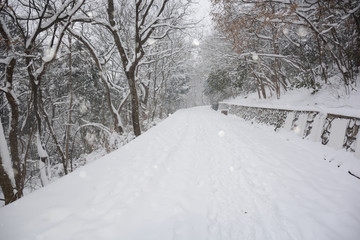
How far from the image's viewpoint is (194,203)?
7.92ft

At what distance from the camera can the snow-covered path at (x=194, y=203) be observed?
1.86 metres

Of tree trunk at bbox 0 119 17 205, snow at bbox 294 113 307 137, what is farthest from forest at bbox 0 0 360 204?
snow at bbox 294 113 307 137

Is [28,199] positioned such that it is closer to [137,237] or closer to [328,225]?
[137,237]

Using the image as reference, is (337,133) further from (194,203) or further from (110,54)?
(110,54)

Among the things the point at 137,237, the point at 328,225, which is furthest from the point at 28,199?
the point at 328,225

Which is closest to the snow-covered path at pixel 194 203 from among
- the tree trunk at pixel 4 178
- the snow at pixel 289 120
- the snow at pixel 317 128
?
the snow at pixel 317 128

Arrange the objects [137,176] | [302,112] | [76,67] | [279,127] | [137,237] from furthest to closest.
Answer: [76,67], [279,127], [302,112], [137,176], [137,237]

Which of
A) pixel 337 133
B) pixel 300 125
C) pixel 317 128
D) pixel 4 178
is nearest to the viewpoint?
pixel 4 178

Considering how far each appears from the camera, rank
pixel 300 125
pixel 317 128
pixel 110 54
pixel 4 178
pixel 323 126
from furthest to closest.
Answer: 1. pixel 110 54
2. pixel 300 125
3. pixel 317 128
4. pixel 323 126
5. pixel 4 178

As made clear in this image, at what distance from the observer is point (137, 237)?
1.79m

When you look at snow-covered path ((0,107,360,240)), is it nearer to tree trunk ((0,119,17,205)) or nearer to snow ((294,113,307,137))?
snow ((294,113,307,137))

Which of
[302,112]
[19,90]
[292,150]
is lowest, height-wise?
[292,150]

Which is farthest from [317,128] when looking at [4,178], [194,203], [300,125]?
[4,178]

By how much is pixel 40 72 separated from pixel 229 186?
21.0 feet
